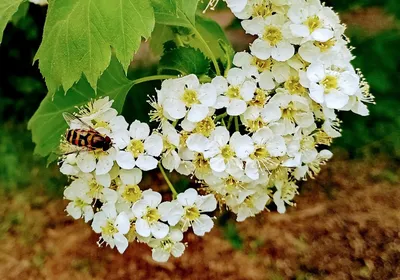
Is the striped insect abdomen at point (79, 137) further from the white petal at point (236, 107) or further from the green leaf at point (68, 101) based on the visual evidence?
the white petal at point (236, 107)

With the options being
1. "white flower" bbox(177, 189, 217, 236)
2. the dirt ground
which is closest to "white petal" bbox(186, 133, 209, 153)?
"white flower" bbox(177, 189, 217, 236)

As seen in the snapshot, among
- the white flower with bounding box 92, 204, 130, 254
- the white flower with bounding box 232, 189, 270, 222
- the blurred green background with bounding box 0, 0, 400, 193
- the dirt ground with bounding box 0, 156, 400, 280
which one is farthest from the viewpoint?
the blurred green background with bounding box 0, 0, 400, 193

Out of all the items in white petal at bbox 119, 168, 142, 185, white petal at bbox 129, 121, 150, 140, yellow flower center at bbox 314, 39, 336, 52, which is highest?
yellow flower center at bbox 314, 39, 336, 52

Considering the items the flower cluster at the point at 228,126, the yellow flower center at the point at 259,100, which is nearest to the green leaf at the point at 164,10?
the flower cluster at the point at 228,126

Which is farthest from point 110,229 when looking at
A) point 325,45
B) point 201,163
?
point 325,45

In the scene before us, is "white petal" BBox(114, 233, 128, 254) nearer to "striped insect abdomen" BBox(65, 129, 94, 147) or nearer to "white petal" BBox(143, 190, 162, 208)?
"white petal" BBox(143, 190, 162, 208)

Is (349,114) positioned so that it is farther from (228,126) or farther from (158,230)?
(158,230)
